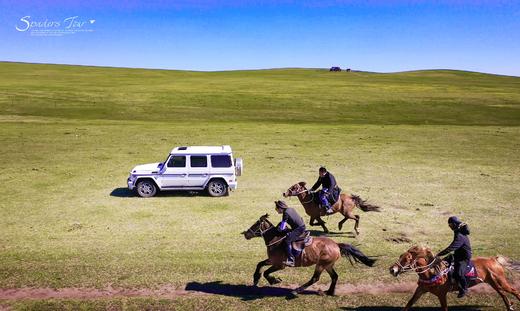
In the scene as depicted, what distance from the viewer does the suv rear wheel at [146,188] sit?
69.1 ft

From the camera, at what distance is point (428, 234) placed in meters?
16.1

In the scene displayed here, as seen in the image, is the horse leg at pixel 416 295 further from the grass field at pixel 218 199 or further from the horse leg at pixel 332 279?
the horse leg at pixel 332 279

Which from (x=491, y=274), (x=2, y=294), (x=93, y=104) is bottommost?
(x=2, y=294)

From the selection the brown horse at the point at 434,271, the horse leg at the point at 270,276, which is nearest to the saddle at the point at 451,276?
the brown horse at the point at 434,271

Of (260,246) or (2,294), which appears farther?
(260,246)

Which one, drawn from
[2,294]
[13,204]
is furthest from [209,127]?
[2,294]

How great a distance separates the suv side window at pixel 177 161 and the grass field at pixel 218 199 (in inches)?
66.8

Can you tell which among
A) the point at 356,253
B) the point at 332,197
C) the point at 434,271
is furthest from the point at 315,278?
the point at 332,197

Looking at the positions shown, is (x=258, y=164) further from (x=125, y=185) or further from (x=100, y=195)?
(x=100, y=195)

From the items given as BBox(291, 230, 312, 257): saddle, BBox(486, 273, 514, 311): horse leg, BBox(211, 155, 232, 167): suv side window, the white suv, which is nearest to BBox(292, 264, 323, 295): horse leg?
BBox(291, 230, 312, 257): saddle

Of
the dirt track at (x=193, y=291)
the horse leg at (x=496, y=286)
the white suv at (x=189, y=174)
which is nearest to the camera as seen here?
the horse leg at (x=496, y=286)

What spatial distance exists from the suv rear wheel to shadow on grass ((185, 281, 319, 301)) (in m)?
9.96

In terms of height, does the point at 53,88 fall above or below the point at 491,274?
above

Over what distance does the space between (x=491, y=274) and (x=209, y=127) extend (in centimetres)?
3812
